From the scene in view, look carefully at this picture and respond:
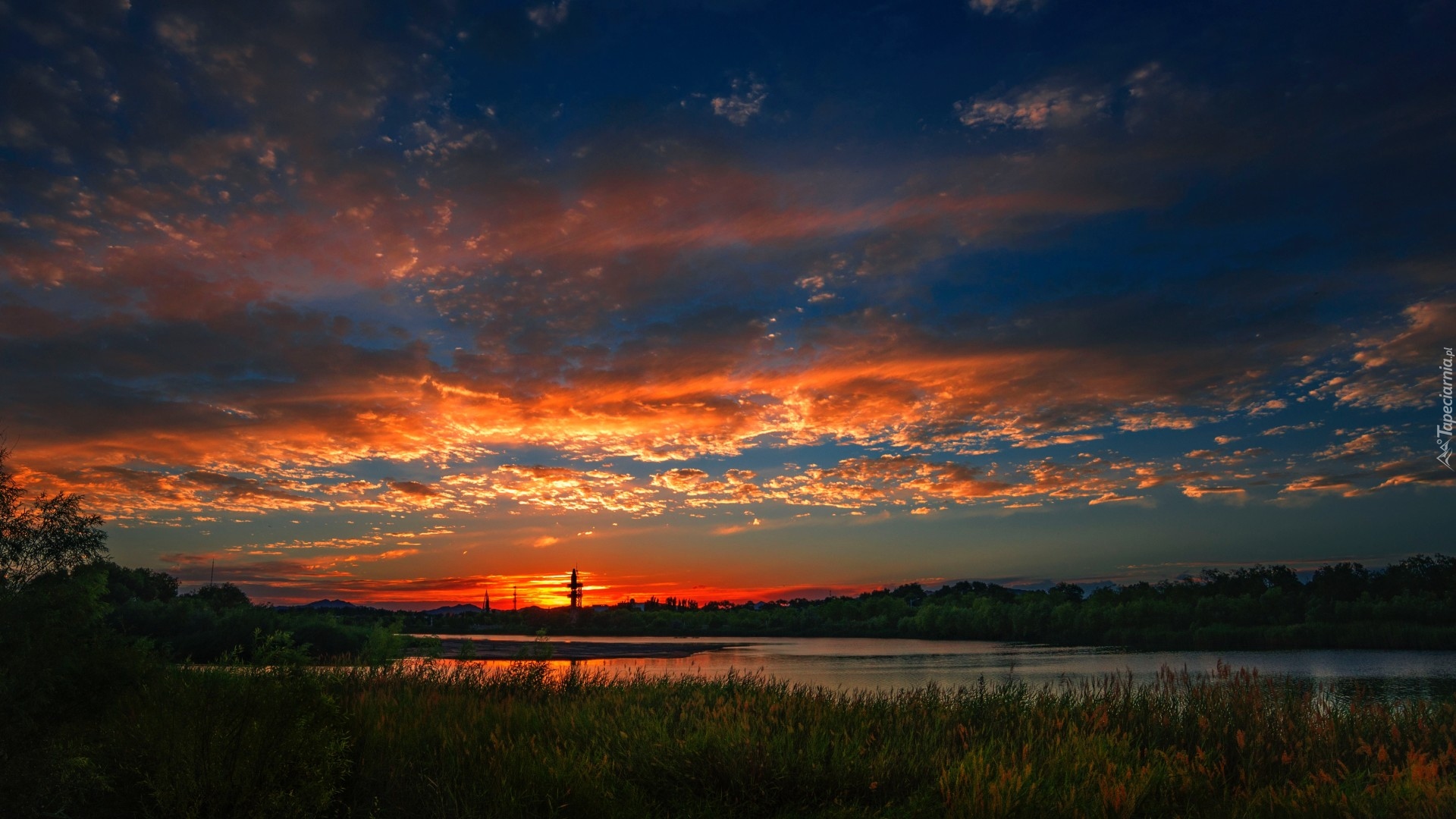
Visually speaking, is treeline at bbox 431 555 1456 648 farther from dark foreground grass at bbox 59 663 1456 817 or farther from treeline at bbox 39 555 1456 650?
dark foreground grass at bbox 59 663 1456 817

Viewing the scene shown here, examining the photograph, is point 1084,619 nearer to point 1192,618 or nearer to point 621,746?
point 1192,618

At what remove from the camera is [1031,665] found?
55.8 meters

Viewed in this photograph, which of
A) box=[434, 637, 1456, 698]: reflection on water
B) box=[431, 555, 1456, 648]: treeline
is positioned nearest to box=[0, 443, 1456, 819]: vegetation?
box=[434, 637, 1456, 698]: reflection on water

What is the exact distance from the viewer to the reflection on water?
135 feet

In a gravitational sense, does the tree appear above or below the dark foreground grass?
above

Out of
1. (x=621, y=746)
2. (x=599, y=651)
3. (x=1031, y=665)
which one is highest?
(x=621, y=746)

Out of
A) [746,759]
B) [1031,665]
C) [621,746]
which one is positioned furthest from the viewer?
[1031,665]

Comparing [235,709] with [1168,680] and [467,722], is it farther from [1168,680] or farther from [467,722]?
[1168,680]

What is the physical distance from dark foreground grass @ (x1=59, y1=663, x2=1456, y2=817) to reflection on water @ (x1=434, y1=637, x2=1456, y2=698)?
63.2 ft

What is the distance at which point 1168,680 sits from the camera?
13859 millimetres

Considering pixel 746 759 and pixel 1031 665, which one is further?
pixel 1031 665

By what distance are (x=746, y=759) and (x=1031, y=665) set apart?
5147cm

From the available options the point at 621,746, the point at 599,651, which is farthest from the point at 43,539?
the point at 599,651

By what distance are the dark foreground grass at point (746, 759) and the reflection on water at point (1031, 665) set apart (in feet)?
63.2
